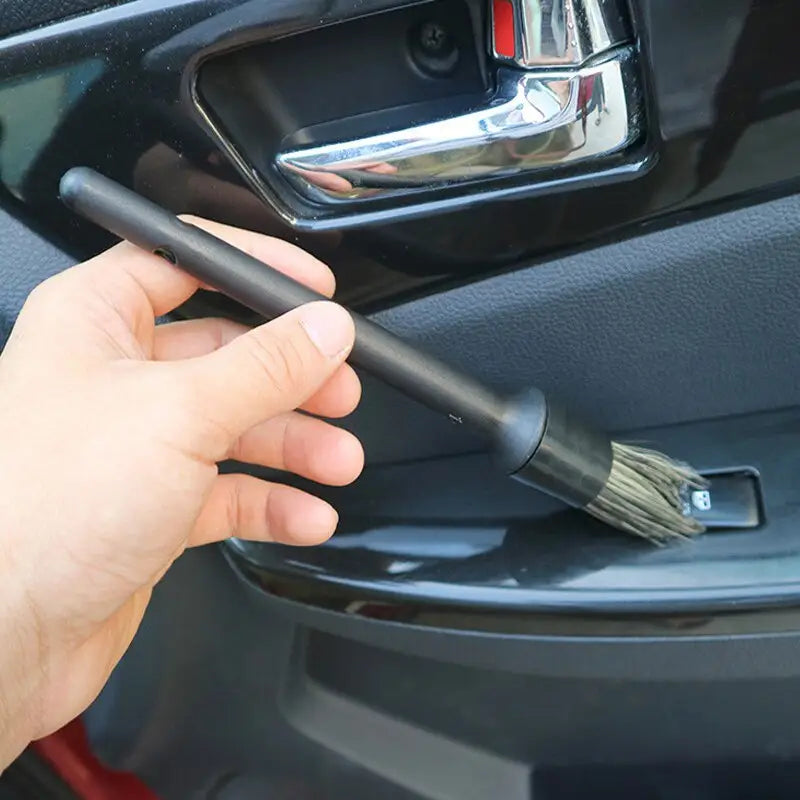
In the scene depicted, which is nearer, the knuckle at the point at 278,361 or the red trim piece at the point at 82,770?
the knuckle at the point at 278,361

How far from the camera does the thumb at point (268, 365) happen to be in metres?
0.48

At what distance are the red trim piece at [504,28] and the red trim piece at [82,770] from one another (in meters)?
0.61

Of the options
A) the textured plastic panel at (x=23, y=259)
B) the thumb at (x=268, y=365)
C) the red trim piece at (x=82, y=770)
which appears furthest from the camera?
the red trim piece at (x=82, y=770)

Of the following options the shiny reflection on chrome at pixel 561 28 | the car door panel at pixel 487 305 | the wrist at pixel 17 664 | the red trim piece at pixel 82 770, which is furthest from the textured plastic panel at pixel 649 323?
the red trim piece at pixel 82 770

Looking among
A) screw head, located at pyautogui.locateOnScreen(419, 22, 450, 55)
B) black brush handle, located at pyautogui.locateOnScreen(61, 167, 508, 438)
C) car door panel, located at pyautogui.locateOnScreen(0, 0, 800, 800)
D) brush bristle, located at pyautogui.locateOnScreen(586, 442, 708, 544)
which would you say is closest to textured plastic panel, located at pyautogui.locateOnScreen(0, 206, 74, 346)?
car door panel, located at pyautogui.locateOnScreen(0, 0, 800, 800)

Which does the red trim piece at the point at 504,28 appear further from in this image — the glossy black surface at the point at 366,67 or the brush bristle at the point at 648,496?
the brush bristle at the point at 648,496

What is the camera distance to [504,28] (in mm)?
509

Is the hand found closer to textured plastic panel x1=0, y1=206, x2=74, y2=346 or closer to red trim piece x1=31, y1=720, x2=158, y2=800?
textured plastic panel x1=0, y1=206, x2=74, y2=346

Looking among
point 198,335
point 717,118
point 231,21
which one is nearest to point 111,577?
point 198,335

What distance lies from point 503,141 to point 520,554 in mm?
251

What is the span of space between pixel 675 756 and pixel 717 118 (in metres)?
0.49

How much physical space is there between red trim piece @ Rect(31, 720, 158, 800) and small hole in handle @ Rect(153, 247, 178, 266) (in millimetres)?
445

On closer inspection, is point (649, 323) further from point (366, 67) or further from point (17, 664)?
point (17, 664)

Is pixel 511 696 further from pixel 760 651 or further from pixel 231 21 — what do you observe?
pixel 231 21
